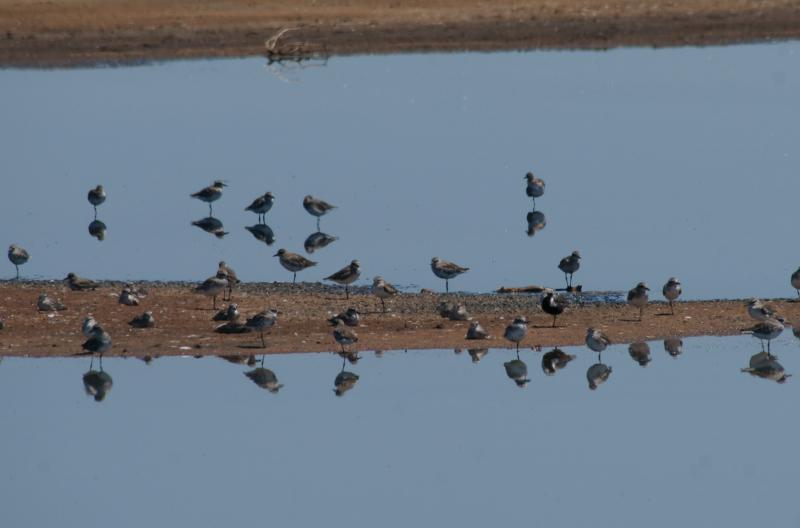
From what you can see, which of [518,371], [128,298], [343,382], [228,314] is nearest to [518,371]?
[518,371]

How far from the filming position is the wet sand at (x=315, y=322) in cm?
2138

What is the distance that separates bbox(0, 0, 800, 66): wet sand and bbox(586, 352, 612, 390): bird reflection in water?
2779cm

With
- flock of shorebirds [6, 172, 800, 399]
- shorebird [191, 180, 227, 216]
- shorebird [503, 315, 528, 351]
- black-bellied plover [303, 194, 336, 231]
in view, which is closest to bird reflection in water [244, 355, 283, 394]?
flock of shorebirds [6, 172, 800, 399]

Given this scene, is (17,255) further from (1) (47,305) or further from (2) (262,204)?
(2) (262,204)

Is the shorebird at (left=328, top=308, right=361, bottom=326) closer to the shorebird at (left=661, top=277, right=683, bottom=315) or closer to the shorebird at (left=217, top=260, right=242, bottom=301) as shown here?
the shorebird at (left=217, top=260, right=242, bottom=301)

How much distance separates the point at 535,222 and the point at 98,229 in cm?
750

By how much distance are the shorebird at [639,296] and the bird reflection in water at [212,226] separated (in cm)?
925

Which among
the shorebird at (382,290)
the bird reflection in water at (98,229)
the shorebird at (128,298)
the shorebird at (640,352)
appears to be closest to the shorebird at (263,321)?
the shorebird at (382,290)

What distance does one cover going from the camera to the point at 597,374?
65.8 feet

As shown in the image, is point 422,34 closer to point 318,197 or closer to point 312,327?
point 318,197

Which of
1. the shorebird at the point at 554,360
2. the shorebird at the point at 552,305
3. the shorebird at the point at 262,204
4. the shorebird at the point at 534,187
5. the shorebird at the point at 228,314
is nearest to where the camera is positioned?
the shorebird at the point at 554,360

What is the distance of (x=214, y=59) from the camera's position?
46375mm

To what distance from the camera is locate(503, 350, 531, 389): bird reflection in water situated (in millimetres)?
19906

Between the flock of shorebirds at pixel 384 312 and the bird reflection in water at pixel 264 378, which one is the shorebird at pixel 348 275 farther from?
the bird reflection in water at pixel 264 378
